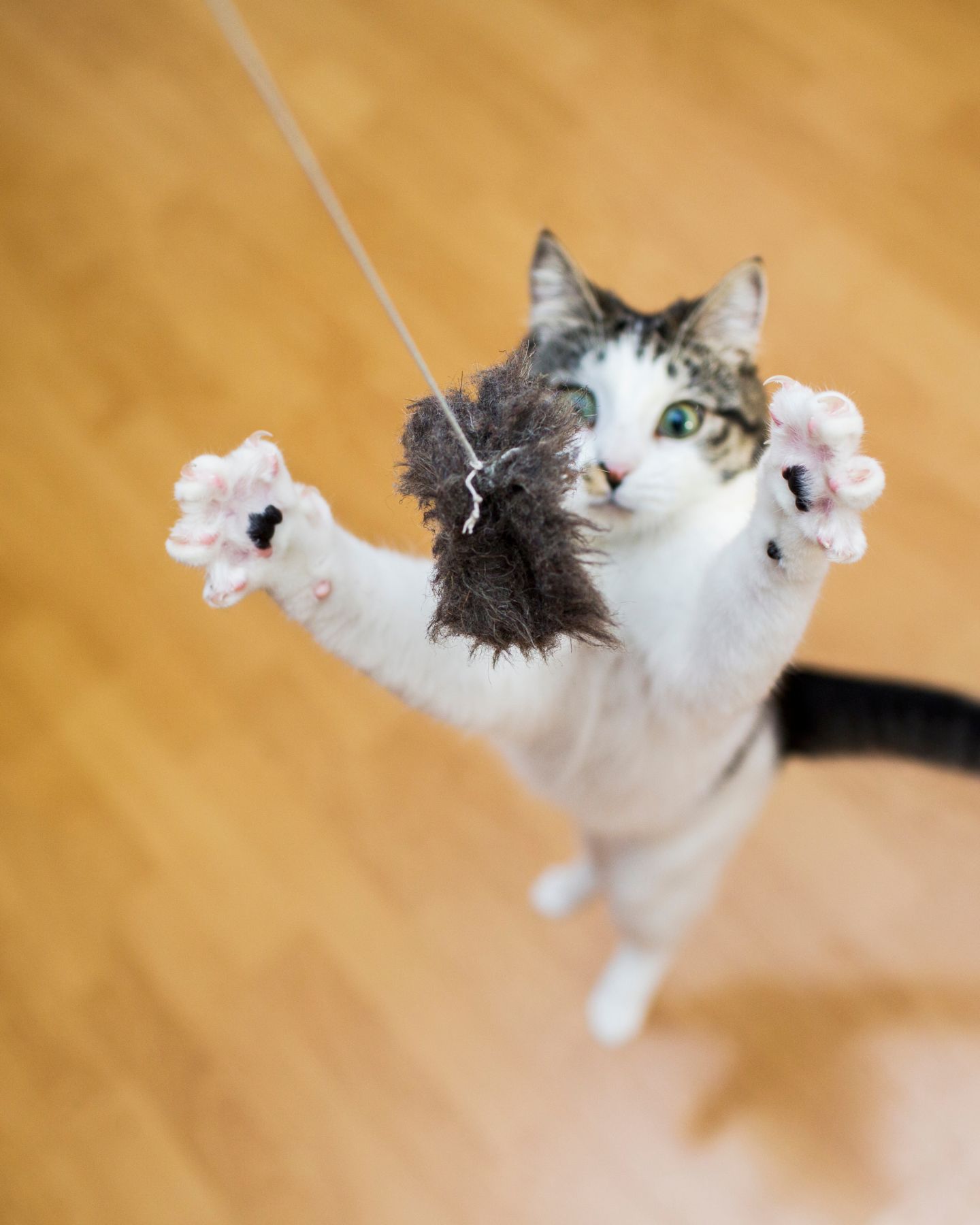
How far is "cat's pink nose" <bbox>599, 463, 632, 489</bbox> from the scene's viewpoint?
2.54ft

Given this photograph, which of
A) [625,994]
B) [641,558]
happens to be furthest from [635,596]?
[625,994]

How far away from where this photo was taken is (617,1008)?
1.45 meters

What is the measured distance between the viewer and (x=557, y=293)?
868 mm

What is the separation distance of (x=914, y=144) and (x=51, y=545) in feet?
5.84

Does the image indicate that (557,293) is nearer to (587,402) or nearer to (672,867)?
(587,402)

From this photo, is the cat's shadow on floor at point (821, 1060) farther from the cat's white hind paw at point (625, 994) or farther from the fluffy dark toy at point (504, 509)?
the fluffy dark toy at point (504, 509)

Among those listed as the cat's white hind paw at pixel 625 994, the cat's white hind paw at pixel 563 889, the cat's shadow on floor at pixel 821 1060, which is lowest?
the cat's shadow on floor at pixel 821 1060

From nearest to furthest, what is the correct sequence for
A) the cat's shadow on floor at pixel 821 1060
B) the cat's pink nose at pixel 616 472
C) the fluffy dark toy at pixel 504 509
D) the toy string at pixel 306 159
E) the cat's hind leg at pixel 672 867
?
the toy string at pixel 306 159
the fluffy dark toy at pixel 504 509
the cat's pink nose at pixel 616 472
the cat's hind leg at pixel 672 867
the cat's shadow on floor at pixel 821 1060

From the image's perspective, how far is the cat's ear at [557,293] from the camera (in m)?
0.85

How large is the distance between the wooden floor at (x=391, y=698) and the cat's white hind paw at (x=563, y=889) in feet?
0.10

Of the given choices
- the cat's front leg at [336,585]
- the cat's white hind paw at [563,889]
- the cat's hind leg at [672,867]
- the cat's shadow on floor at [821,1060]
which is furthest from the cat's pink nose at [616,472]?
the cat's shadow on floor at [821,1060]

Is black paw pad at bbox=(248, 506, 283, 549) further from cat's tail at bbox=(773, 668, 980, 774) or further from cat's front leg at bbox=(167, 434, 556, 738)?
cat's tail at bbox=(773, 668, 980, 774)

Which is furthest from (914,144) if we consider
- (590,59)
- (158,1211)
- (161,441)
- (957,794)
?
(158,1211)

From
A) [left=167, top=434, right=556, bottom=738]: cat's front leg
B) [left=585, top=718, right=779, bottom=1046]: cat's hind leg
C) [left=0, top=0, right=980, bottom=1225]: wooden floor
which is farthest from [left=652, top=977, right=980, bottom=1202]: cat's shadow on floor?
[left=167, top=434, right=556, bottom=738]: cat's front leg
